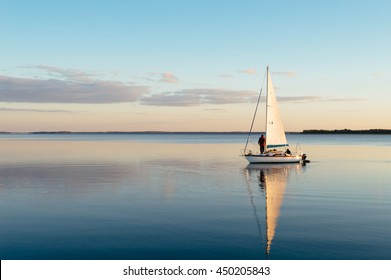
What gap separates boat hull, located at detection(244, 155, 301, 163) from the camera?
55.4 metres

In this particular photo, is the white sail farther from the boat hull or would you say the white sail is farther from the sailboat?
the boat hull

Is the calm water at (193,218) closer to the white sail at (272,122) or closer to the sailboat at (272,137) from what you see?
the sailboat at (272,137)

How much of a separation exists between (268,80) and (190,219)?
37626 mm

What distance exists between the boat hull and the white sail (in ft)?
A: 5.48

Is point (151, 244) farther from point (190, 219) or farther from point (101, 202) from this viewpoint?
point (101, 202)

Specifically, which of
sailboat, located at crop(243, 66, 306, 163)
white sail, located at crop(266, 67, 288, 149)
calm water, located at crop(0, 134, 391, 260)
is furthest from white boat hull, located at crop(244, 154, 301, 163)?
calm water, located at crop(0, 134, 391, 260)

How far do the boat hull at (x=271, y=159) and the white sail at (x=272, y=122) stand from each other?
1.67 meters

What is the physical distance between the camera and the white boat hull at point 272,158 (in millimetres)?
55375

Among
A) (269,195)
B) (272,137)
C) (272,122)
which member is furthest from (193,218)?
(272,122)

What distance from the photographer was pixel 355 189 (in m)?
32.7

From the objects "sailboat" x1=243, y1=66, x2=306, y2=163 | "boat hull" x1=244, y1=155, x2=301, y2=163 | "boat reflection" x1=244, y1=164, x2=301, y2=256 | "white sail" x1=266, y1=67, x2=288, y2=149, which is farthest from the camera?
"white sail" x1=266, y1=67, x2=288, y2=149

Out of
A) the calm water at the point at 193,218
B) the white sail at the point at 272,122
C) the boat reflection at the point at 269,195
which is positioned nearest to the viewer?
the calm water at the point at 193,218

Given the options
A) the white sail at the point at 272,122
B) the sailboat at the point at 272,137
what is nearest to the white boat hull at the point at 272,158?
the sailboat at the point at 272,137

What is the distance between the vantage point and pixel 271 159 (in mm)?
55812
